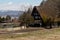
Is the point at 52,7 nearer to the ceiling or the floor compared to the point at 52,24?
nearer to the ceiling

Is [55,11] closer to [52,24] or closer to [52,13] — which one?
[52,13]

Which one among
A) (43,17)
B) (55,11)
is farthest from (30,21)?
(55,11)

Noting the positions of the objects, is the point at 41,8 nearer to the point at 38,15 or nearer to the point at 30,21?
the point at 38,15

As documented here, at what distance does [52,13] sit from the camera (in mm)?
81875

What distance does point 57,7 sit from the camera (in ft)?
259

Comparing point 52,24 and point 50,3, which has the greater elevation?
point 50,3

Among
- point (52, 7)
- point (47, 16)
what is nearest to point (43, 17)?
point (47, 16)

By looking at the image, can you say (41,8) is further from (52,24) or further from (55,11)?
(52,24)

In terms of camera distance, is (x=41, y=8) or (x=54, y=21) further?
(x=41, y=8)

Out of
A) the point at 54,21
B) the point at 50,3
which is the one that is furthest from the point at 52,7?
the point at 54,21

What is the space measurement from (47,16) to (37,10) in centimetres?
758

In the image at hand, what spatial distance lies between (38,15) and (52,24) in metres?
10.8

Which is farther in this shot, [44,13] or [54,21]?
[44,13]

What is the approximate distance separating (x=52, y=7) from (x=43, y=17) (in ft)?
21.8
